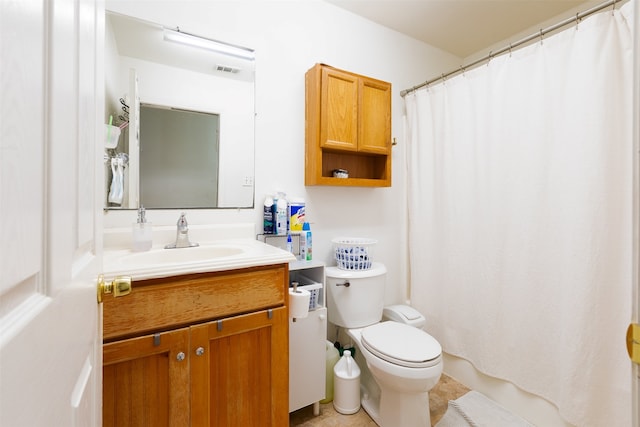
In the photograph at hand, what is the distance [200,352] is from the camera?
0.99 meters

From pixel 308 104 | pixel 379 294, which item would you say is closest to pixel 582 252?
Answer: pixel 379 294

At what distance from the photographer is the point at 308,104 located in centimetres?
174

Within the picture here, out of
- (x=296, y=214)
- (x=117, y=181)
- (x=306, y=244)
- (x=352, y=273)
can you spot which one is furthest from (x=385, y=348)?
(x=117, y=181)

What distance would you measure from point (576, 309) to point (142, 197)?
6.65 feet

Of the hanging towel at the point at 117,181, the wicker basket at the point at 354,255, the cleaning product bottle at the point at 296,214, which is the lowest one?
the wicker basket at the point at 354,255

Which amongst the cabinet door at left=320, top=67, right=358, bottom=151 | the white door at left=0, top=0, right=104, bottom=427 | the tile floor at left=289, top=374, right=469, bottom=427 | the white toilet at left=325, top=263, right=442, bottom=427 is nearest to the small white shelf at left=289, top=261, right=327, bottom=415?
the tile floor at left=289, top=374, right=469, bottom=427

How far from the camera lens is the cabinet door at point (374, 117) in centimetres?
181

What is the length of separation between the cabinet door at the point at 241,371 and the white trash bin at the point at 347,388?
0.48 metres

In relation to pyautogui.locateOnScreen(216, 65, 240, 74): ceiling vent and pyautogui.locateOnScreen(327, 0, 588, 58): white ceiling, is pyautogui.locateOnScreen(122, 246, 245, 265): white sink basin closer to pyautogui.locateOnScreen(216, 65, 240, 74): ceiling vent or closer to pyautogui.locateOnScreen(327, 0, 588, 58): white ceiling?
pyautogui.locateOnScreen(216, 65, 240, 74): ceiling vent

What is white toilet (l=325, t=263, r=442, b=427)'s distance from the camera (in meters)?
1.29

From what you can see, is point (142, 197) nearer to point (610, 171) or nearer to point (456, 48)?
point (610, 171)

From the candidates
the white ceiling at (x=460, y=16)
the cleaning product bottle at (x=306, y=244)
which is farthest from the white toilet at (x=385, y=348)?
the white ceiling at (x=460, y=16)

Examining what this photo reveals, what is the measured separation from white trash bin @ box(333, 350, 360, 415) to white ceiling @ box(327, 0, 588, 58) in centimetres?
215

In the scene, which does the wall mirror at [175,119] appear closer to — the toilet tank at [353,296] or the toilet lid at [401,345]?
the toilet tank at [353,296]
